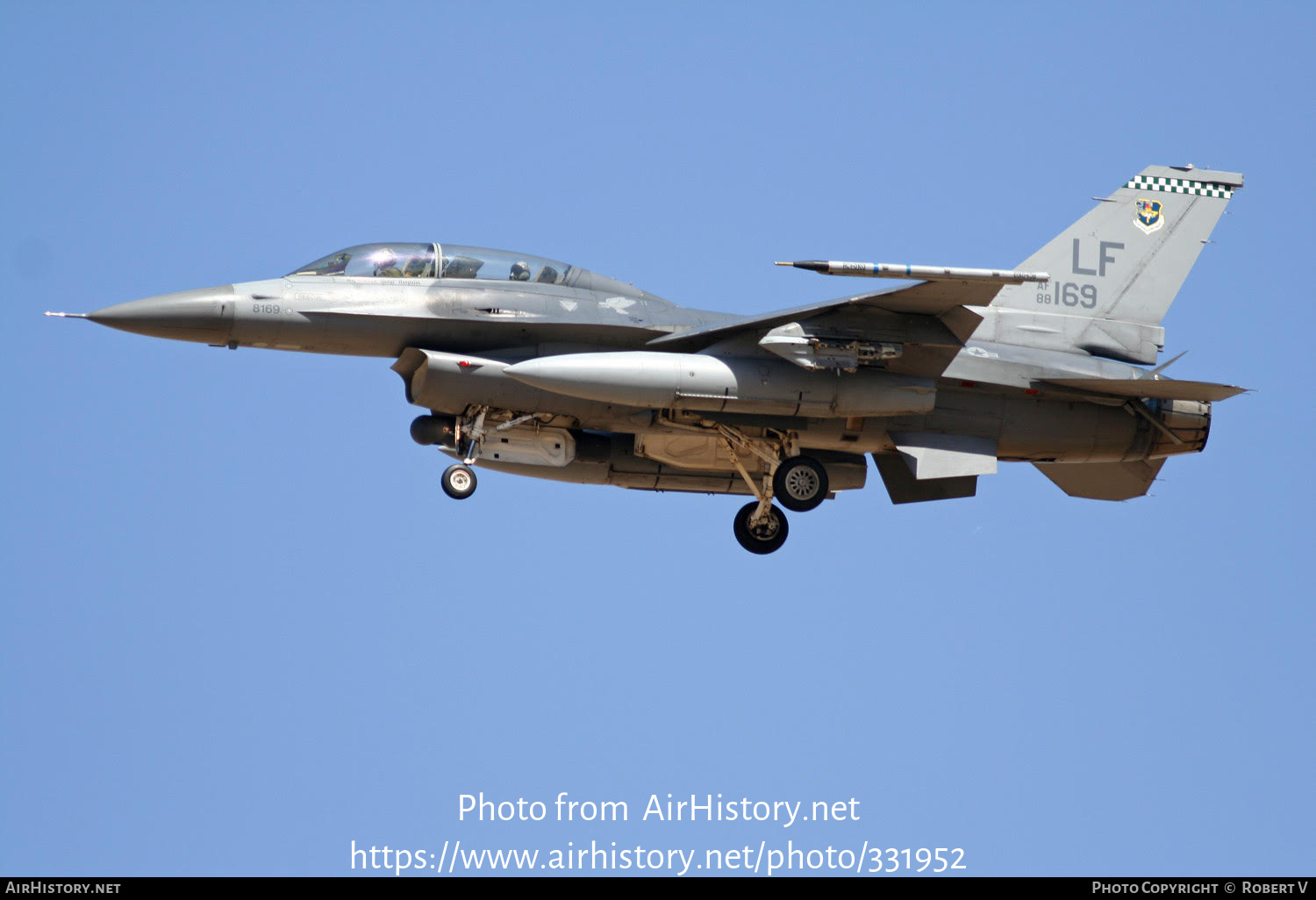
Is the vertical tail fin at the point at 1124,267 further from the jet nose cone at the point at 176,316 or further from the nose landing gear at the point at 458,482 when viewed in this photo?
the jet nose cone at the point at 176,316

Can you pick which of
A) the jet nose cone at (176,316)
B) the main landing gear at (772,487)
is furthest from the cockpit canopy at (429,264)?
the main landing gear at (772,487)

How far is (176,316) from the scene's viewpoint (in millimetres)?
17562

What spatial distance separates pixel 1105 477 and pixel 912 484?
8.69 ft

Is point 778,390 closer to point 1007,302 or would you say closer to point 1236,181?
point 1007,302

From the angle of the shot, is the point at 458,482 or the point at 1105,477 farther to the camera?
the point at 1105,477

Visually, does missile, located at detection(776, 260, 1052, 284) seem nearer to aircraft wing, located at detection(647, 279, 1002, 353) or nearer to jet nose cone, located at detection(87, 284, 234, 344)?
aircraft wing, located at detection(647, 279, 1002, 353)

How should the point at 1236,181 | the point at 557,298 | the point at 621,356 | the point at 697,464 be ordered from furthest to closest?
the point at 1236,181 < the point at 697,464 < the point at 557,298 < the point at 621,356

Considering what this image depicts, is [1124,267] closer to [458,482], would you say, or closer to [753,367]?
[753,367]

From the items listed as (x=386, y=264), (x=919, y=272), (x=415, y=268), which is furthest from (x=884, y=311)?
(x=386, y=264)

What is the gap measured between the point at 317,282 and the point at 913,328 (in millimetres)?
6129

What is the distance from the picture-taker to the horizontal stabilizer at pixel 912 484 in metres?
19.3
